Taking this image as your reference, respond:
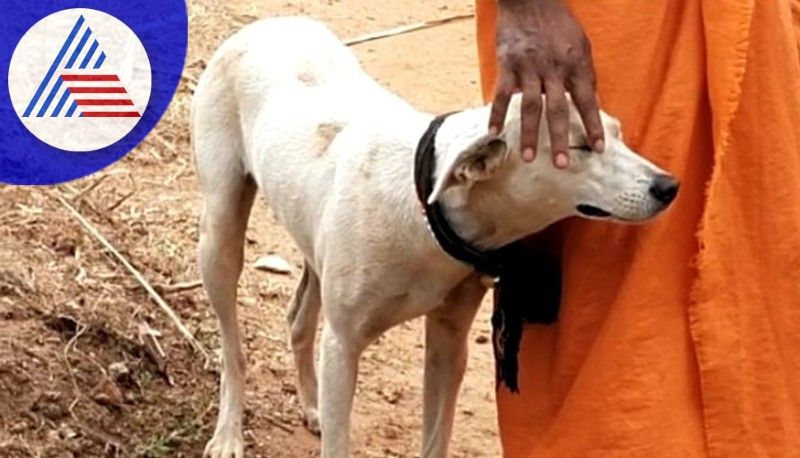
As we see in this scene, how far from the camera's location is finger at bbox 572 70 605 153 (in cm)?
285

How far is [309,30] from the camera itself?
4.03m

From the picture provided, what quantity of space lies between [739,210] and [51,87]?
10.9 ft

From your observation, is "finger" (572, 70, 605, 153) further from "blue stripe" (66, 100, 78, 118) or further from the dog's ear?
"blue stripe" (66, 100, 78, 118)

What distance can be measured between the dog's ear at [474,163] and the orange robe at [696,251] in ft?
0.69

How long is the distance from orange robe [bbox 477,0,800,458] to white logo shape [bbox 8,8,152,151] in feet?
9.49

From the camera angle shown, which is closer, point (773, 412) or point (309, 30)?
point (773, 412)

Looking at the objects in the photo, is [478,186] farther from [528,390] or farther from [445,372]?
[445,372]

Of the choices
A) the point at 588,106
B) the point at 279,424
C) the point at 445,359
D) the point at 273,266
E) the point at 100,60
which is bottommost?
the point at 279,424

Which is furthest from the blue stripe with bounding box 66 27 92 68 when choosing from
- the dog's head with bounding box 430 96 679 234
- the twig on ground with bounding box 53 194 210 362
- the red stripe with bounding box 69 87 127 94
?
the dog's head with bounding box 430 96 679 234

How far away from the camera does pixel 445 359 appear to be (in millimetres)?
3838

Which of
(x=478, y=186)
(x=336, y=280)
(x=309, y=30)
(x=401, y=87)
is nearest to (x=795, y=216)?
(x=478, y=186)

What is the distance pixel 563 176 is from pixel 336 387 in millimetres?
885

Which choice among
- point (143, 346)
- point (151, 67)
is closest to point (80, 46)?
point (151, 67)

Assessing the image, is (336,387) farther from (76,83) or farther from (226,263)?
(76,83)
